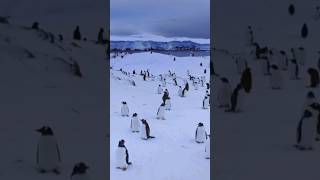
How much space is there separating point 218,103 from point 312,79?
7.55ft

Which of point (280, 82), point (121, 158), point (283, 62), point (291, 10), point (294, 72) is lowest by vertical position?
point (121, 158)

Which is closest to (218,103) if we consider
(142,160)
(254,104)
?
(254,104)

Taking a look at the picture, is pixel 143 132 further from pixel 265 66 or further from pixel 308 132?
pixel 265 66

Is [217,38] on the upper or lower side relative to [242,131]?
upper

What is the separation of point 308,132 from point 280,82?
4.02m

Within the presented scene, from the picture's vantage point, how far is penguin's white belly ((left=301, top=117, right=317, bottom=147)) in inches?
198
